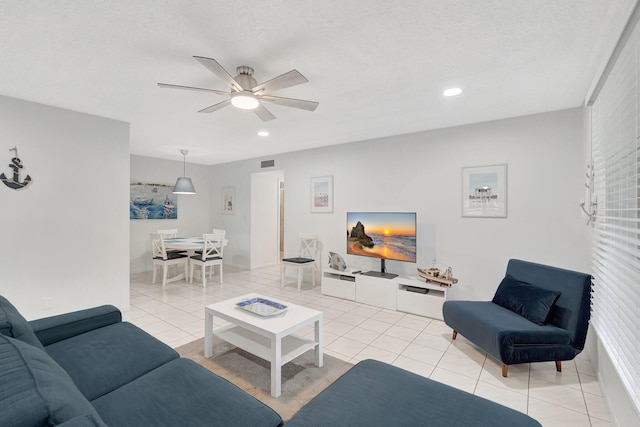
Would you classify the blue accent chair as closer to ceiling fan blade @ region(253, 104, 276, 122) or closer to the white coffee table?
the white coffee table

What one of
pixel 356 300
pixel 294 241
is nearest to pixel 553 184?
pixel 356 300

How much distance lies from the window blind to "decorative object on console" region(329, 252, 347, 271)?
2924 millimetres

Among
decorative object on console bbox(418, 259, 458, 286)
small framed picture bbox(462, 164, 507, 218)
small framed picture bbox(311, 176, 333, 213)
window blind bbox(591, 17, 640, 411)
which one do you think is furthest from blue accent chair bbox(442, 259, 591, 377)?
small framed picture bbox(311, 176, 333, 213)

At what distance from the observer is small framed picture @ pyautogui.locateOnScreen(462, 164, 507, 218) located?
3.63 m

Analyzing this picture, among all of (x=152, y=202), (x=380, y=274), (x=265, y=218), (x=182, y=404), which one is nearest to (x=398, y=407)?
(x=182, y=404)

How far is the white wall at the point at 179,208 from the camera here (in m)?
6.23

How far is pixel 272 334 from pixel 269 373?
53 cm

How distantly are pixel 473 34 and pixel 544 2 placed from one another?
1.26 feet

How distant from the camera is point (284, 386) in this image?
87.8 inches

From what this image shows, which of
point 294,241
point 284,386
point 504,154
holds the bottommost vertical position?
point 284,386

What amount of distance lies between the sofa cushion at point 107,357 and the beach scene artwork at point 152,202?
480 centimetres

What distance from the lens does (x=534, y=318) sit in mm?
2512

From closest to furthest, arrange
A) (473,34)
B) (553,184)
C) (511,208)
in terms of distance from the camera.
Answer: (473,34), (553,184), (511,208)

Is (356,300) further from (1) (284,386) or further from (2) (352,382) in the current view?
(2) (352,382)
